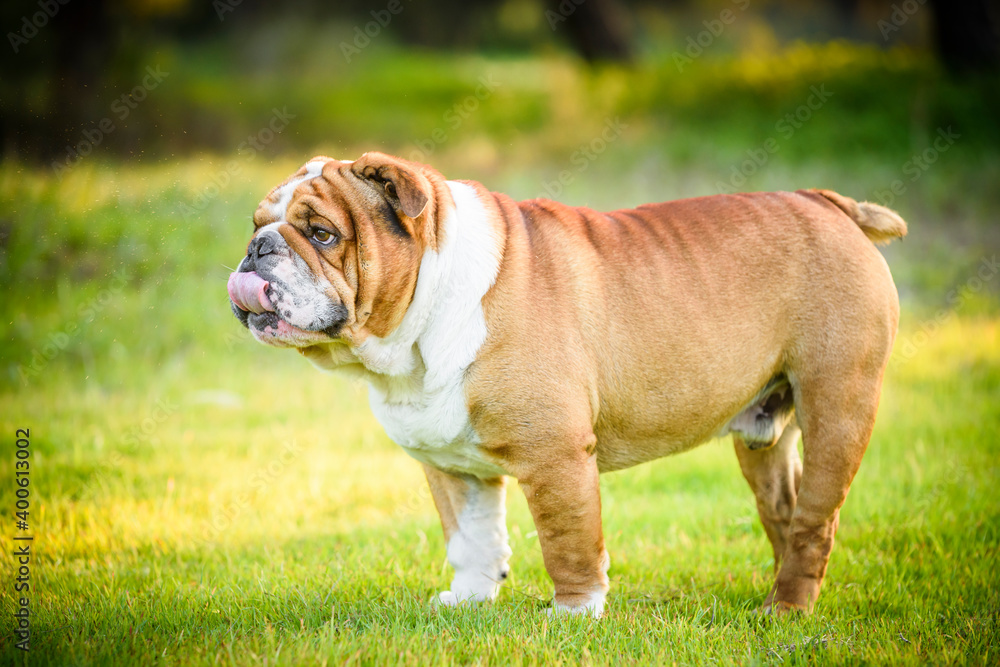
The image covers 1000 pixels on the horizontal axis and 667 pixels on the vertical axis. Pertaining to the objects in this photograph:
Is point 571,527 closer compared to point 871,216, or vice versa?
point 571,527

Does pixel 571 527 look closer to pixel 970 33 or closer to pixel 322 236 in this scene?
pixel 322 236

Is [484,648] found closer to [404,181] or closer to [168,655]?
[168,655]

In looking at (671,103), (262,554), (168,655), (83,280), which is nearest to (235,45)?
(671,103)

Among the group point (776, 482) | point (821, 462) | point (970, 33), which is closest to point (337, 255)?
point (821, 462)

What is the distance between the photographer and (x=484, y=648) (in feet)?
11.0

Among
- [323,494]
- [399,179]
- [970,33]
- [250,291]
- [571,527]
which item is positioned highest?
[399,179]

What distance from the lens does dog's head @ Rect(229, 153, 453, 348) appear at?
333 centimetres

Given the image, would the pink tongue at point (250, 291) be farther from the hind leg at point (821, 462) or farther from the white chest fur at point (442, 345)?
the hind leg at point (821, 462)

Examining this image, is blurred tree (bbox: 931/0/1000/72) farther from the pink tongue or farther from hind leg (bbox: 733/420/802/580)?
the pink tongue

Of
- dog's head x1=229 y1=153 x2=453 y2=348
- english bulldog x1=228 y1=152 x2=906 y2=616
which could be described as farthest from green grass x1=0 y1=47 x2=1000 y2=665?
dog's head x1=229 y1=153 x2=453 y2=348

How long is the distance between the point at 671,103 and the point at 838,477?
11.8m

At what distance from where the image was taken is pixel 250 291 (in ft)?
10.8

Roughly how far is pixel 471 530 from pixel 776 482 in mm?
1638

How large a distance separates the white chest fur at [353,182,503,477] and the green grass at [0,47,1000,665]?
0.83m
